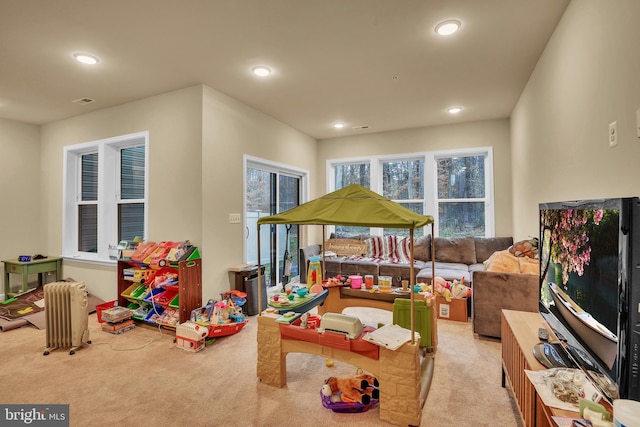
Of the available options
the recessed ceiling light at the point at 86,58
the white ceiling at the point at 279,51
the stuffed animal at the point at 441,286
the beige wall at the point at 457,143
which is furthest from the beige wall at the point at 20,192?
the stuffed animal at the point at 441,286

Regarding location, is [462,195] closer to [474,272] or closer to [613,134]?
[474,272]

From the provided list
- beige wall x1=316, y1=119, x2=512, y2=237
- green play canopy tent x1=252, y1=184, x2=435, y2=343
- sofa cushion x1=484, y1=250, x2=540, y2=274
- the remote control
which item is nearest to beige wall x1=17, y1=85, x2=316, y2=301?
green play canopy tent x1=252, y1=184, x2=435, y2=343

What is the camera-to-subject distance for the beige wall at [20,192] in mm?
4383

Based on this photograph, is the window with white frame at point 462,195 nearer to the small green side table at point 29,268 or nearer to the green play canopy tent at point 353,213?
the green play canopy tent at point 353,213

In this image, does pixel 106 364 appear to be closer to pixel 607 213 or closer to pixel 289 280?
pixel 289 280

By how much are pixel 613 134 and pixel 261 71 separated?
278 centimetres

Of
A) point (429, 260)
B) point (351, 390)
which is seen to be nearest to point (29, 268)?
point (351, 390)

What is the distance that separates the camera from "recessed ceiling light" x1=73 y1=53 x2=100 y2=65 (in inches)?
106

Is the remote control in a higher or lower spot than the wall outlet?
lower

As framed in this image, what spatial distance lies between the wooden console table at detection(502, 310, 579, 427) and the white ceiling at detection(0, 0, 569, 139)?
213cm

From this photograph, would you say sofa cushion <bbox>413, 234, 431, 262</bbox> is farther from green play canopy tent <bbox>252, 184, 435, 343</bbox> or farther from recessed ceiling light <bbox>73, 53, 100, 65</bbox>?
recessed ceiling light <bbox>73, 53, 100, 65</bbox>

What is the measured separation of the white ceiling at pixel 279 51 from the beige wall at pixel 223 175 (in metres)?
0.23

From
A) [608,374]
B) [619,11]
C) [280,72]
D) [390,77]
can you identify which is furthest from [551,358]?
[280,72]

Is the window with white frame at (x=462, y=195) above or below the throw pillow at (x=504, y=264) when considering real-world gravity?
above
